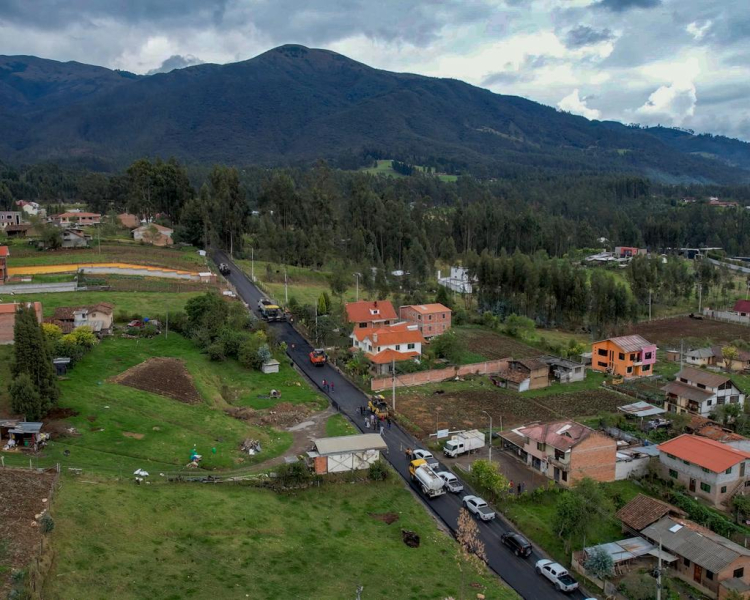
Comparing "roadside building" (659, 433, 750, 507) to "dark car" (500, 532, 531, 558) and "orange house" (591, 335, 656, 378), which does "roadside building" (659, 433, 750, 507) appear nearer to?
"dark car" (500, 532, 531, 558)

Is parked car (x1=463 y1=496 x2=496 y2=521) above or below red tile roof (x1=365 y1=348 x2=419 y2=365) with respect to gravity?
below

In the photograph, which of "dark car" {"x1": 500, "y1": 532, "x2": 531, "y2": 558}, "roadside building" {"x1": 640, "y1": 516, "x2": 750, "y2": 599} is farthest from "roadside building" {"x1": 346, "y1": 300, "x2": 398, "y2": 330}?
"roadside building" {"x1": 640, "y1": 516, "x2": 750, "y2": 599}

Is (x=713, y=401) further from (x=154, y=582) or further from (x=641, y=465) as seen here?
(x=154, y=582)

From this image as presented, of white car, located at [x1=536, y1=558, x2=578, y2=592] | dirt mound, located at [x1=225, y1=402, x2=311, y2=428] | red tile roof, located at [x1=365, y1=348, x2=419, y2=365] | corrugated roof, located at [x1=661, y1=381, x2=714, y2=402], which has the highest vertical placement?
red tile roof, located at [x1=365, y1=348, x2=419, y2=365]

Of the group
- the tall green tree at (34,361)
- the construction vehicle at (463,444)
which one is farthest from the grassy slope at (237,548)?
the tall green tree at (34,361)

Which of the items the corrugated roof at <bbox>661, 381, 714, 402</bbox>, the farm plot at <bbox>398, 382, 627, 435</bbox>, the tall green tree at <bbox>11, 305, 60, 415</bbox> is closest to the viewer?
the tall green tree at <bbox>11, 305, 60, 415</bbox>

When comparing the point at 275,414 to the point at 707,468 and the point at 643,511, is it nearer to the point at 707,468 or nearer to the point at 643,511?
the point at 643,511

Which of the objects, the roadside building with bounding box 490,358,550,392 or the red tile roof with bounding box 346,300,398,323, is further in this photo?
the red tile roof with bounding box 346,300,398,323
